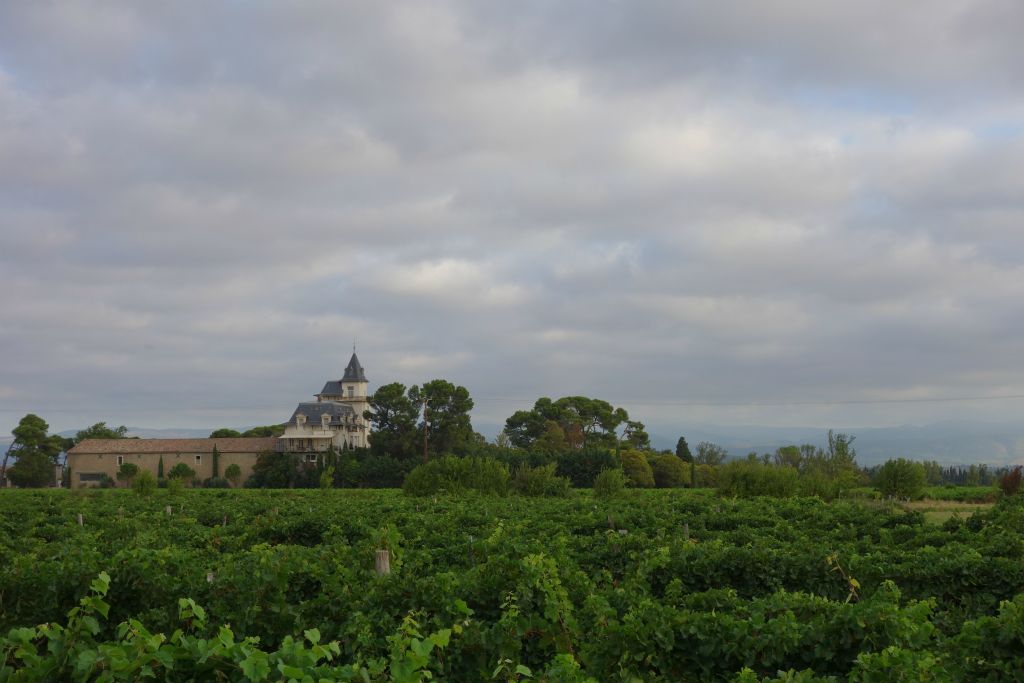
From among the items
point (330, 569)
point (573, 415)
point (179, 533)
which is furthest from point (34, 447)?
point (330, 569)

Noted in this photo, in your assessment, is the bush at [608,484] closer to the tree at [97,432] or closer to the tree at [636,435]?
the tree at [636,435]

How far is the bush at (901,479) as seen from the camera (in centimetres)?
4056

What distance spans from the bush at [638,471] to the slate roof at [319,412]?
32.5 meters

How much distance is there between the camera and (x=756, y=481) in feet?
120

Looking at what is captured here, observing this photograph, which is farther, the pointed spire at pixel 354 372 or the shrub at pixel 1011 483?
the pointed spire at pixel 354 372

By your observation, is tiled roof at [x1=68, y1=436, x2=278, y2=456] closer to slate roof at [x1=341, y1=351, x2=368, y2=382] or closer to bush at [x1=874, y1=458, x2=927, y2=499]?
slate roof at [x1=341, y1=351, x2=368, y2=382]

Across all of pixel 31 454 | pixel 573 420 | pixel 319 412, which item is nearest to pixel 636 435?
pixel 573 420

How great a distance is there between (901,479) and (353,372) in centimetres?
7048

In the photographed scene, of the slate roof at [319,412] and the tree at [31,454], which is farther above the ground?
the slate roof at [319,412]

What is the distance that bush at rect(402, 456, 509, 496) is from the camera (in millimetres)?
33875

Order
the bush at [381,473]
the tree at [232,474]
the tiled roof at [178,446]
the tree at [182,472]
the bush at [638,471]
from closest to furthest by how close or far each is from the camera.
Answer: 1. the bush at [381,473]
2. the bush at [638,471]
3. the tree at [182,472]
4. the tree at [232,474]
5. the tiled roof at [178,446]

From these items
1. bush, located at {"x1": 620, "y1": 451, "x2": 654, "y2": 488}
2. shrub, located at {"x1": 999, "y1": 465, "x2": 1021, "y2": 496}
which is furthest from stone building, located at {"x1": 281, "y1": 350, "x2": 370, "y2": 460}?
shrub, located at {"x1": 999, "y1": 465, "x2": 1021, "y2": 496}

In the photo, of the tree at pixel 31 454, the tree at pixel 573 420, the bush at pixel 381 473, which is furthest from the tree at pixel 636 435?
the tree at pixel 31 454

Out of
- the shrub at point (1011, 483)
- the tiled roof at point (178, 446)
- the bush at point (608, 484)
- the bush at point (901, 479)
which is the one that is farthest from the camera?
the tiled roof at point (178, 446)
